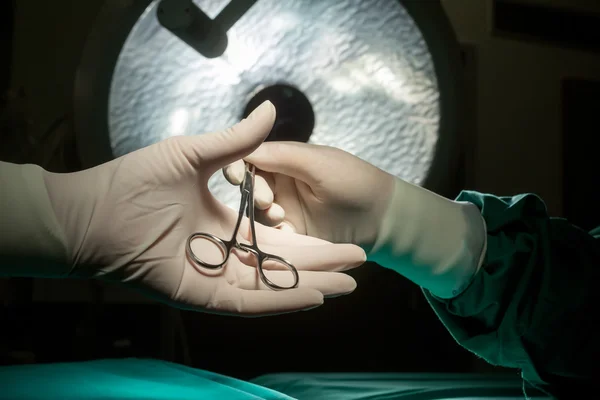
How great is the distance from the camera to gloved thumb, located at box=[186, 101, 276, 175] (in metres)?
0.58

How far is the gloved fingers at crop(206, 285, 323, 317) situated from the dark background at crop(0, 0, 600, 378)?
22.5 inches

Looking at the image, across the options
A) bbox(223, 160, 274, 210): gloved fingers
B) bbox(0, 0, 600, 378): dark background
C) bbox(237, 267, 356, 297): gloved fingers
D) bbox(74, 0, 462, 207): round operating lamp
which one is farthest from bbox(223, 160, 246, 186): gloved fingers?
bbox(0, 0, 600, 378): dark background

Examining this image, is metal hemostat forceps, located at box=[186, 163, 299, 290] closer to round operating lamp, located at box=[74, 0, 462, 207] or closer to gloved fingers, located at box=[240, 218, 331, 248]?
gloved fingers, located at box=[240, 218, 331, 248]

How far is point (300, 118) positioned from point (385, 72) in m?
0.17

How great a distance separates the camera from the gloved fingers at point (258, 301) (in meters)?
0.58

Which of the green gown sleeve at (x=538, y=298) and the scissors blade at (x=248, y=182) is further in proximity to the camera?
the green gown sleeve at (x=538, y=298)

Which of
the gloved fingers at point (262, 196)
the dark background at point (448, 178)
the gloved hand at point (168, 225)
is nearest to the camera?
the gloved hand at point (168, 225)

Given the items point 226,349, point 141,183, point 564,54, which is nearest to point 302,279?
point 141,183

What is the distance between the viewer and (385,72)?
3.09 ft

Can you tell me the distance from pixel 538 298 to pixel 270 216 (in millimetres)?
382

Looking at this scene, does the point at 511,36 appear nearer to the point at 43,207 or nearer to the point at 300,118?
the point at 300,118

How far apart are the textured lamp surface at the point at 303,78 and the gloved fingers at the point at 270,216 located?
207 millimetres

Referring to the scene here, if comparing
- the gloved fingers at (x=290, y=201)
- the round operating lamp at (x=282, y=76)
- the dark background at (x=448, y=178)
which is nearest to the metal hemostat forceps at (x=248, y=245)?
the gloved fingers at (x=290, y=201)

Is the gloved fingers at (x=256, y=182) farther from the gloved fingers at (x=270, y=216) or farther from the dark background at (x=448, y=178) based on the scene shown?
the dark background at (x=448, y=178)
